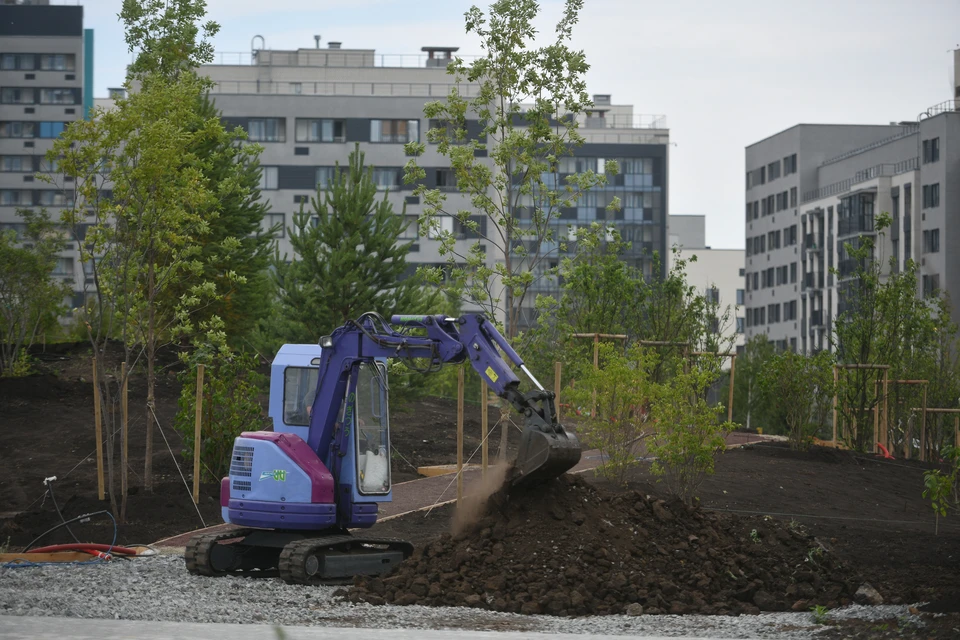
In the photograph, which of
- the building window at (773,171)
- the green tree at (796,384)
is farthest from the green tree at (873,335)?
the building window at (773,171)

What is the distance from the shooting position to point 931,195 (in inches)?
3243

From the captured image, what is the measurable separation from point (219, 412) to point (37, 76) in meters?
101

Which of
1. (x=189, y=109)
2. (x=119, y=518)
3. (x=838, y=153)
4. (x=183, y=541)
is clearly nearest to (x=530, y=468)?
(x=183, y=541)

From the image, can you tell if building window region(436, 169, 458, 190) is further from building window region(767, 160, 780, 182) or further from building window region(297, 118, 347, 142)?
building window region(767, 160, 780, 182)

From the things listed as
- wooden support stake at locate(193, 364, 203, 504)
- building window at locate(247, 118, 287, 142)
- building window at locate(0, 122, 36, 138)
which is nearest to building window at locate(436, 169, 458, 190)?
building window at locate(247, 118, 287, 142)

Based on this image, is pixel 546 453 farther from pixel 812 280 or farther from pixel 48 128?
pixel 48 128

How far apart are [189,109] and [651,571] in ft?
38.7

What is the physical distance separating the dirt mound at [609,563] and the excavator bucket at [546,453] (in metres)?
0.74

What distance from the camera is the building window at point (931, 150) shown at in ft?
268

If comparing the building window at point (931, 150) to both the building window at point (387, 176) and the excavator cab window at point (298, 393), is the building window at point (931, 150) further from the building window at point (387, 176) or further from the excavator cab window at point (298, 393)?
A: the excavator cab window at point (298, 393)

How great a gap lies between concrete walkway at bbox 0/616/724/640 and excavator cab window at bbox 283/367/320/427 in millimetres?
5682

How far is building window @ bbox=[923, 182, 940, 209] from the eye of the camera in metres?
81.6

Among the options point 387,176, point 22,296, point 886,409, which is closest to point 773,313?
point 387,176

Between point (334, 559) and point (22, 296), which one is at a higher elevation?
point (22, 296)
